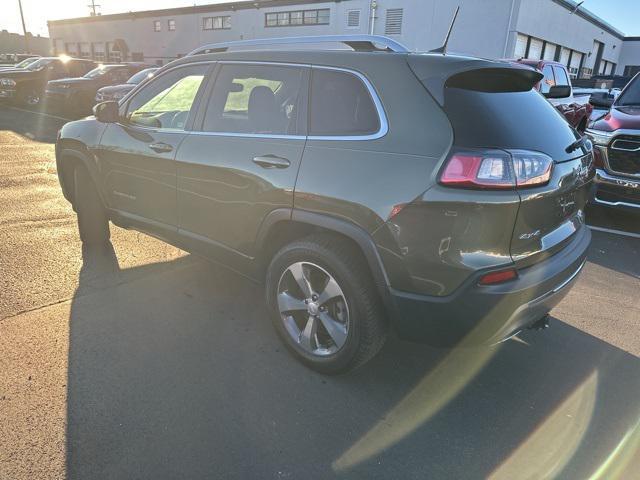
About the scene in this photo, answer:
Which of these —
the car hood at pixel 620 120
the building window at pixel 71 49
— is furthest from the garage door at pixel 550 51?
the building window at pixel 71 49

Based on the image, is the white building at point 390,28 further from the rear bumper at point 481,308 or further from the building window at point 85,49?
the rear bumper at point 481,308

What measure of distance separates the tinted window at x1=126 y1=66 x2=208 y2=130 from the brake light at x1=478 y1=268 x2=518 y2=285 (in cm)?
239

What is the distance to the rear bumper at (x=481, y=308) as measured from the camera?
88.7 inches

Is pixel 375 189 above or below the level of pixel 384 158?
below

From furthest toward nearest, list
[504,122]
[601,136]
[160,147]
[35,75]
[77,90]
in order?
[35,75] → [77,90] → [601,136] → [160,147] → [504,122]

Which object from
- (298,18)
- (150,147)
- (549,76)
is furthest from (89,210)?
(298,18)

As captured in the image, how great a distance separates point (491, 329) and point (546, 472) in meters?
0.70

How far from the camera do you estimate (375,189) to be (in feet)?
7.80

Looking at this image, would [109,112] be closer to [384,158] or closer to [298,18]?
[384,158]

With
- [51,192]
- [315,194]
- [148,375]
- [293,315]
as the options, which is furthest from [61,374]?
[51,192]

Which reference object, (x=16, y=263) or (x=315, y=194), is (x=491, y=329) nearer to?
(x=315, y=194)

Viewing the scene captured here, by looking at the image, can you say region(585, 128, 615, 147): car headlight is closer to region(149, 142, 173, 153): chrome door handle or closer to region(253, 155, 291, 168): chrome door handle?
region(253, 155, 291, 168): chrome door handle

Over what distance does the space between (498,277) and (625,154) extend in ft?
13.9

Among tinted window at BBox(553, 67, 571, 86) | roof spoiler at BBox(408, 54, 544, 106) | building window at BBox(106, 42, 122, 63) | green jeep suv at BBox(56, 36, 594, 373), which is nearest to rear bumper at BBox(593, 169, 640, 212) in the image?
green jeep suv at BBox(56, 36, 594, 373)
